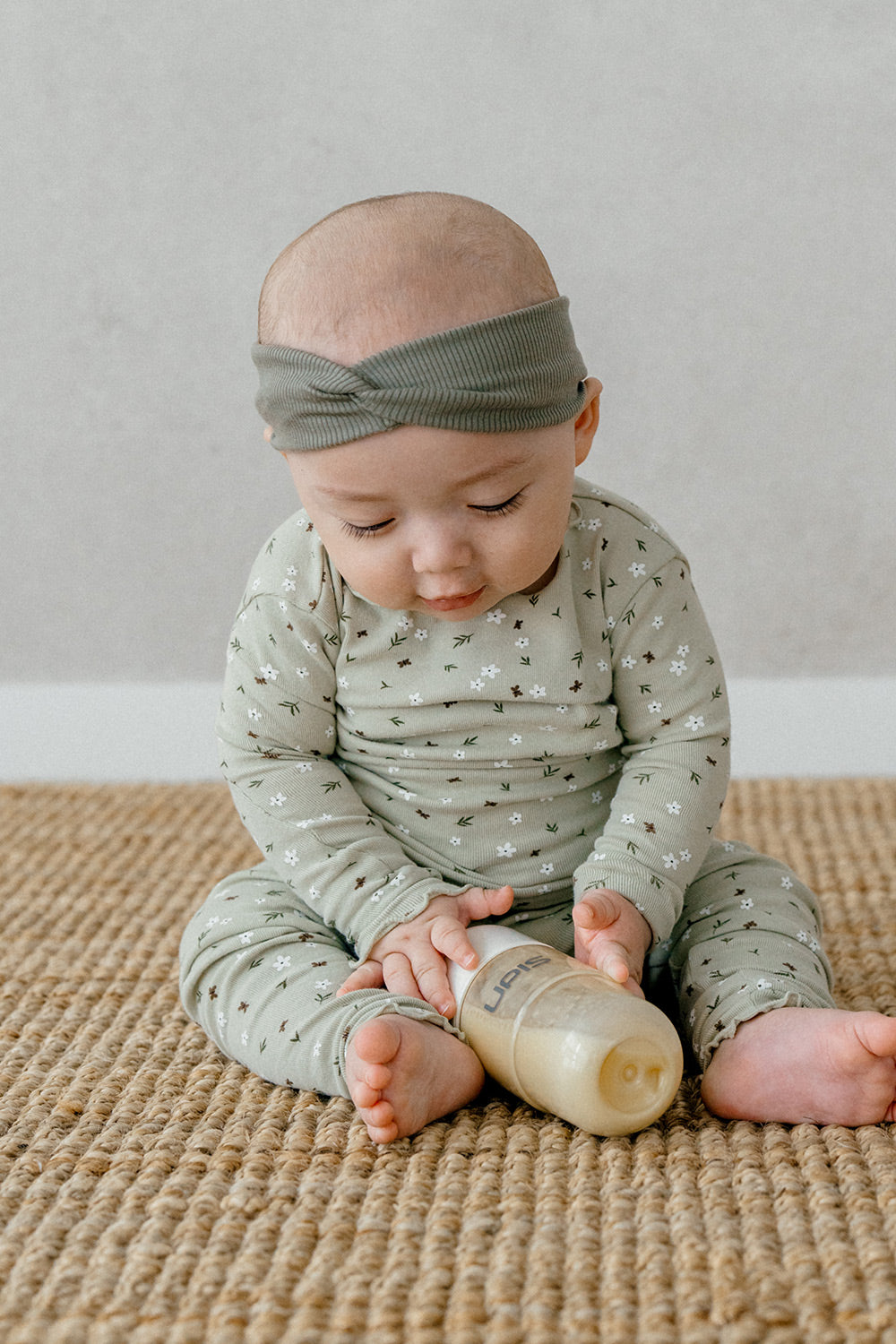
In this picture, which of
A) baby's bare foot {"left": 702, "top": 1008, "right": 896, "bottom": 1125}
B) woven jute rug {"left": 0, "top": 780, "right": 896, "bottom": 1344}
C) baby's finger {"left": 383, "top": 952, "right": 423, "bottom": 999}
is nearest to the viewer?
woven jute rug {"left": 0, "top": 780, "right": 896, "bottom": 1344}

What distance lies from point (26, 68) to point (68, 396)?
360 millimetres

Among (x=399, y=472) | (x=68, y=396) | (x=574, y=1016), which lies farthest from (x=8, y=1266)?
(x=68, y=396)

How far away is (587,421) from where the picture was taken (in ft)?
2.88

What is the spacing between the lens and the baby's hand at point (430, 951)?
32.6 inches

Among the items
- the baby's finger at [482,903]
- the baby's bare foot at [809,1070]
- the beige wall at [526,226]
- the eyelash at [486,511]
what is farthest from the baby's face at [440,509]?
the beige wall at [526,226]

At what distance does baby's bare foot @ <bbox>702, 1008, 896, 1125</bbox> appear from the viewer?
0.73 m

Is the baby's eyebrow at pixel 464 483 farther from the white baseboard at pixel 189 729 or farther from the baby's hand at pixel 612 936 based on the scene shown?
the white baseboard at pixel 189 729

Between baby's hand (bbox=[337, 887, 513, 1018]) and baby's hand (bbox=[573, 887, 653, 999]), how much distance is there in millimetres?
56

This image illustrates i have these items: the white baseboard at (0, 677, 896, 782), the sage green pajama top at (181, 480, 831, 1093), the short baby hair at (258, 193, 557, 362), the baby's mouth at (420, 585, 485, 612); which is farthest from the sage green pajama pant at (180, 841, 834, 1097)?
the white baseboard at (0, 677, 896, 782)

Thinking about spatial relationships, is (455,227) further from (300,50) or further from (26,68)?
(26,68)

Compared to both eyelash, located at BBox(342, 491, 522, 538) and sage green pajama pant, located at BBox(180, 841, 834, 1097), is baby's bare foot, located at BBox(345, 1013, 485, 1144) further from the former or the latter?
eyelash, located at BBox(342, 491, 522, 538)

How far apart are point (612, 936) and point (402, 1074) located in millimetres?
155

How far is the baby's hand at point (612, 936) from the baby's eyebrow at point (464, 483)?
0.25 metres

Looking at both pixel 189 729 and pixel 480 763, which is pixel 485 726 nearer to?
pixel 480 763
